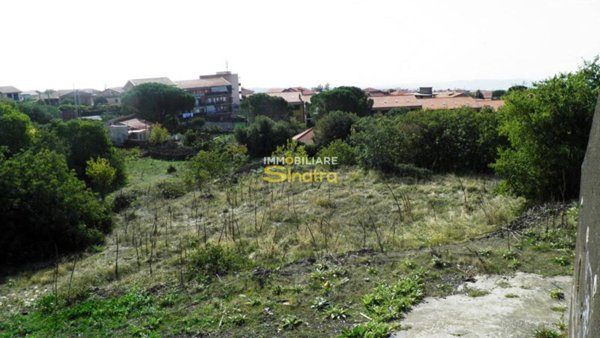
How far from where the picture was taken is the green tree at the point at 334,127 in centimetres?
2613

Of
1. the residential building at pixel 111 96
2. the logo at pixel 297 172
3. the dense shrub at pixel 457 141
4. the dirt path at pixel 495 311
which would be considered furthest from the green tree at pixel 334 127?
the residential building at pixel 111 96

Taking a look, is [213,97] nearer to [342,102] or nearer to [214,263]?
[342,102]

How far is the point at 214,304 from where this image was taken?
6.22 metres

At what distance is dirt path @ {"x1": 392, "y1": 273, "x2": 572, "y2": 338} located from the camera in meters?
4.83

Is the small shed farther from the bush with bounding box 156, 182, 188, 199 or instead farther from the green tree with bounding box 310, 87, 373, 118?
the bush with bounding box 156, 182, 188, 199

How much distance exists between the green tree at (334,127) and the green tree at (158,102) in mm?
20873

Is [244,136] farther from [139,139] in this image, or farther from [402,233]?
[402,233]

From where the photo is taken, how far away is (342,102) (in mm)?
36156

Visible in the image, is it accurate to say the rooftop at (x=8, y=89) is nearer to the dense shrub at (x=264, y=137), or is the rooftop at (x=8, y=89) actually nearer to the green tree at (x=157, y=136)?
the green tree at (x=157, y=136)

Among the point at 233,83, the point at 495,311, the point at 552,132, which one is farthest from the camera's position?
the point at 233,83

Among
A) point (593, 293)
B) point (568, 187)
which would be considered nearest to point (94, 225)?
point (568, 187)

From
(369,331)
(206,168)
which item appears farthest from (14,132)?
(369,331)

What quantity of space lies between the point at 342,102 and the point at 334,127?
33.8 feet

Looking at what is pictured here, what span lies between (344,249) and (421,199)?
4807 mm
